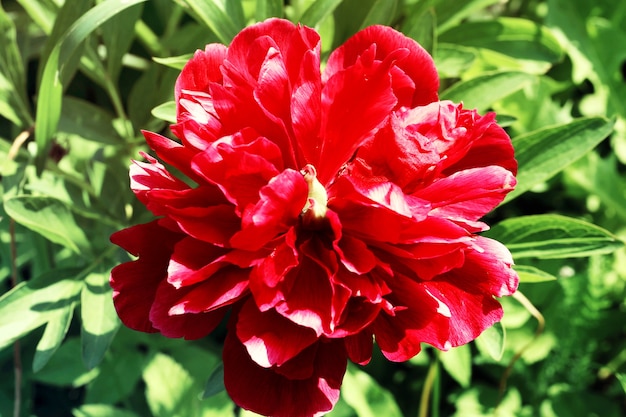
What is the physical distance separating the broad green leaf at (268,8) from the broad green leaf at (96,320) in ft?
1.25

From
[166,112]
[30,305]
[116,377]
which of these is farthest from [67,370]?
[166,112]

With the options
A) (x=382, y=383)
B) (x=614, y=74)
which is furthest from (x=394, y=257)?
(x=614, y=74)

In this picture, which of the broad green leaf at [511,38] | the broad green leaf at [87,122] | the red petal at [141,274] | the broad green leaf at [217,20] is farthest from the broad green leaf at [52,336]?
the broad green leaf at [511,38]

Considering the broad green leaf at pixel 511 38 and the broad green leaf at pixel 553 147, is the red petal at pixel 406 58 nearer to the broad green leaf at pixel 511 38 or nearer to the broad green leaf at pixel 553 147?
the broad green leaf at pixel 553 147

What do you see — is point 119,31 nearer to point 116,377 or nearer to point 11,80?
point 11,80

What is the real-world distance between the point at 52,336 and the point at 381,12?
54cm

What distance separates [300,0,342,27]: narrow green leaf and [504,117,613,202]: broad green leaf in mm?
273

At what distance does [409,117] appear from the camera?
2.09ft

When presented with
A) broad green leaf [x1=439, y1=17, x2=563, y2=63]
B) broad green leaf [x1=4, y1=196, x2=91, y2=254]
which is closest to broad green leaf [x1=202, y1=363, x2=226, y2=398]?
broad green leaf [x1=4, y1=196, x2=91, y2=254]

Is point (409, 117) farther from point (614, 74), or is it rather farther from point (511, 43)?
point (614, 74)

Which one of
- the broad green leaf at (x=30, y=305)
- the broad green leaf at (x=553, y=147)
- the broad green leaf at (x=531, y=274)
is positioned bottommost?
the broad green leaf at (x=531, y=274)

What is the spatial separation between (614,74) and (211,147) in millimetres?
930

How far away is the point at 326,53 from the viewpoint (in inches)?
35.4

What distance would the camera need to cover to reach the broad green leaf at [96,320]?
0.78m
